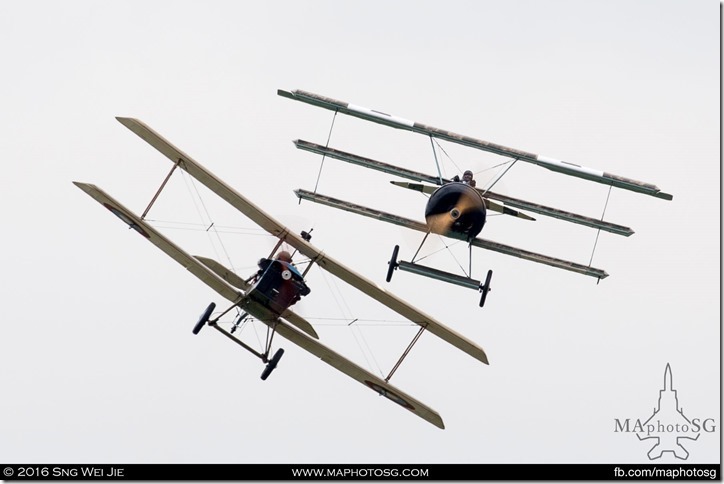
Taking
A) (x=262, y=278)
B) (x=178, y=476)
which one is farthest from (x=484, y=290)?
(x=178, y=476)

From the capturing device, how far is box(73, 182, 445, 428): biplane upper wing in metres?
26.8

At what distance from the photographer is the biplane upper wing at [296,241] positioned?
26969mm

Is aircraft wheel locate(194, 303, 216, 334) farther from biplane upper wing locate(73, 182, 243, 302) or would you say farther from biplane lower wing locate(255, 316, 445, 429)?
biplane lower wing locate(255, 316, 445, 429)

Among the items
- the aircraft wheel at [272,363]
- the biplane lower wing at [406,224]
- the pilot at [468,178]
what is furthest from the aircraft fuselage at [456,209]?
the aircraft wheel at [272,363]

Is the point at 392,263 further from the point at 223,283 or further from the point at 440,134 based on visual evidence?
the point at 223,283

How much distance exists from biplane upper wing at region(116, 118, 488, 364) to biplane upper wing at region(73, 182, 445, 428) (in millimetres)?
1243

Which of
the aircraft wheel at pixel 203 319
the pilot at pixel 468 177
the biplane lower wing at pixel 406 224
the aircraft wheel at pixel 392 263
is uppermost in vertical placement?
the pilot at pixel 468 177

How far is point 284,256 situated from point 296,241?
51 cm

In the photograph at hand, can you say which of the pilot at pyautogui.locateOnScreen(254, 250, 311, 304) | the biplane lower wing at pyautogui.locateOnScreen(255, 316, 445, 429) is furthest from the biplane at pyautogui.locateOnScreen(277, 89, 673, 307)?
the pilot at pyautogui.locateOnScreen(254, 250, 311, 304)

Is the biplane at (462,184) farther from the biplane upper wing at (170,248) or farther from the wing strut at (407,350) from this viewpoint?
the biplane upper wing at (170,248)

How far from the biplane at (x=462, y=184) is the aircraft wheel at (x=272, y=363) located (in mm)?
3552

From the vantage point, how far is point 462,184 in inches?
1129

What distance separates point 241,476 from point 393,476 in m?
3.20

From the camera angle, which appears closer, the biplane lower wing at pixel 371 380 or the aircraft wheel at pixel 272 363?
the aircraft wheel at pixel 272 363
